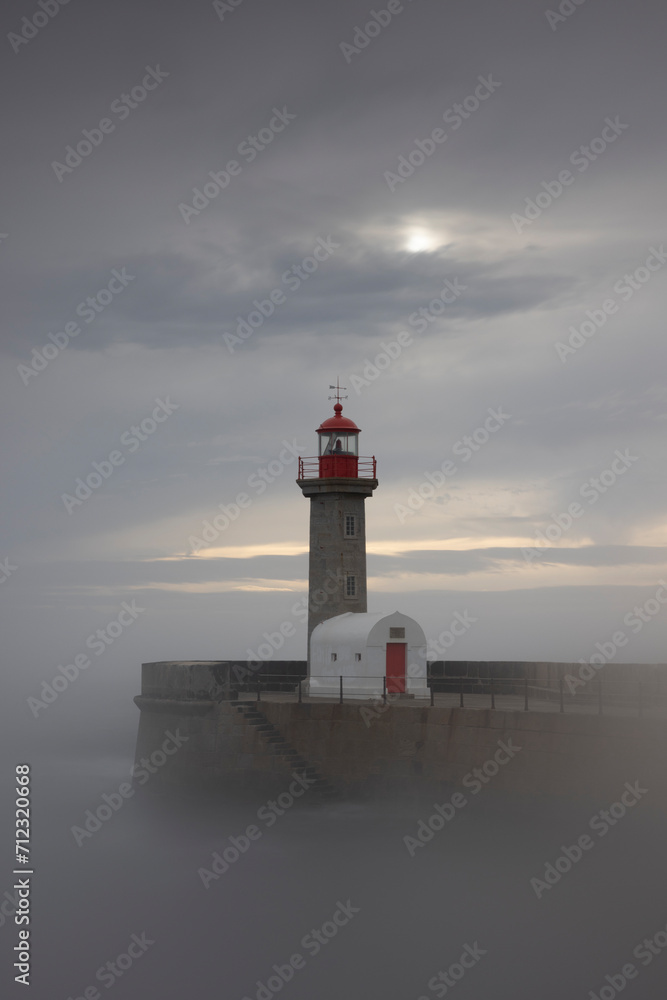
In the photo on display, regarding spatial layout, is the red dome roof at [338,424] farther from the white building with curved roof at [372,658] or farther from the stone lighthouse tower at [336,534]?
the white building with curved roof at [372,658]

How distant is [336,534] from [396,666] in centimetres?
416

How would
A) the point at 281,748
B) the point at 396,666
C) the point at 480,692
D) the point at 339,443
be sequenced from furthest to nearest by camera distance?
1. the point at 339,443
2. the point at 480,692
3. the point at 396,666
4. the point at 281,748

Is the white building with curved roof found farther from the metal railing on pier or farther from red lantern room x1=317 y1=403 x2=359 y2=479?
red lantern room x1=317 y1=403 x2=359 y2=479

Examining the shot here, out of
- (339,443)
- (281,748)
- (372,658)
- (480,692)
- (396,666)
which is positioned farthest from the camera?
(339,443)

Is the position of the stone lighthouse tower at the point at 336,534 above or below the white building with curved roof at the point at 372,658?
above

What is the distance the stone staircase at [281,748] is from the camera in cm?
2336

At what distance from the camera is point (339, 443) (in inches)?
1126

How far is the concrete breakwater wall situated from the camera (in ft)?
62.3

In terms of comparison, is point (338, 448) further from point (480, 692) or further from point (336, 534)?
point (480, 692)

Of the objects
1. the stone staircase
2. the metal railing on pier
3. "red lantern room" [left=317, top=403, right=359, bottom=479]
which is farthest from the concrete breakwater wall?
"red lantern room" [left=317, top=403, right=359, bottom=479]

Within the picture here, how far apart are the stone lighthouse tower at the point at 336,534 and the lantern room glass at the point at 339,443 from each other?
4 centimetres

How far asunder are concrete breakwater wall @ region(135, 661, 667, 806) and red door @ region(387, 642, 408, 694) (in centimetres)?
231

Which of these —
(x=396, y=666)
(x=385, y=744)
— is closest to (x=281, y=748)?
(x=385, y=744)

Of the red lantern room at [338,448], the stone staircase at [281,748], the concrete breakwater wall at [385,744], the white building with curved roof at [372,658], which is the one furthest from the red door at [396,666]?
the red lantern room at [338,448]
